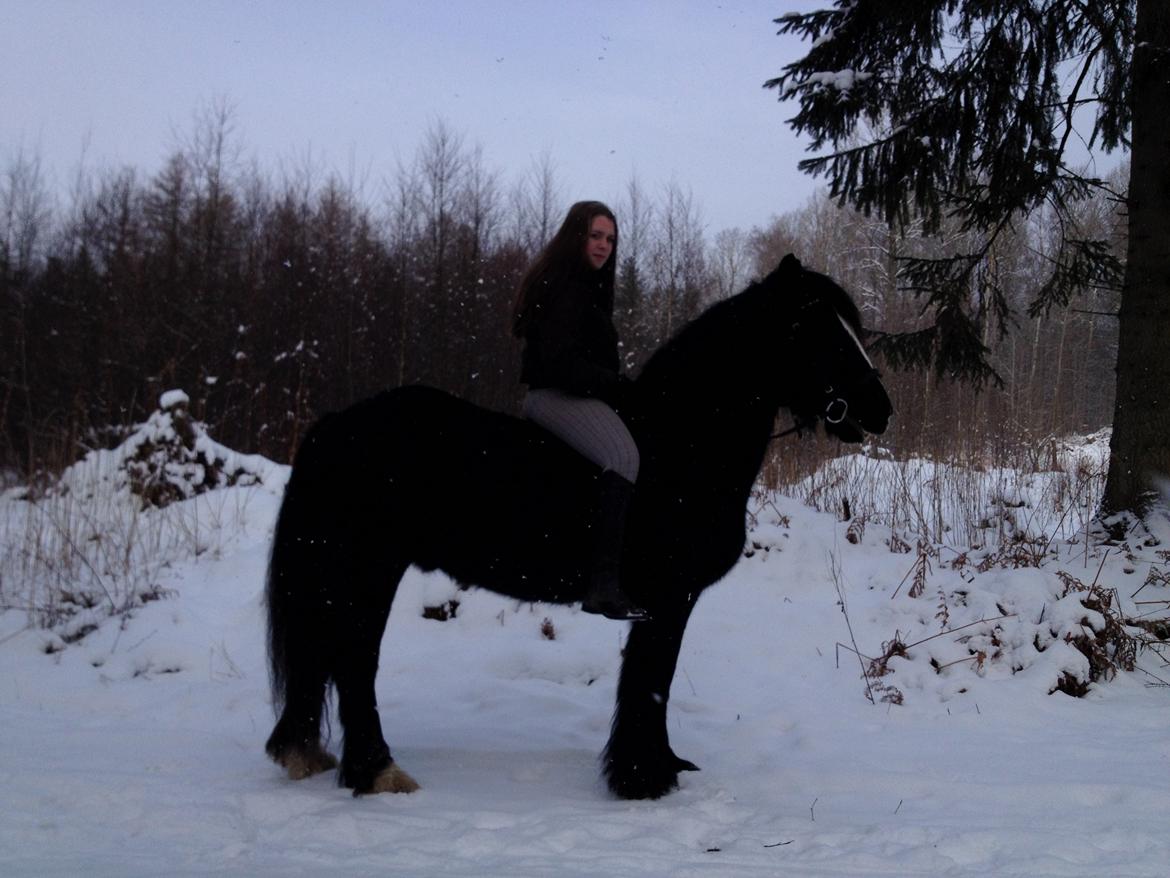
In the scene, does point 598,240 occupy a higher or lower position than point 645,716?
higher

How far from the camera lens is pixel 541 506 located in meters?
3.38

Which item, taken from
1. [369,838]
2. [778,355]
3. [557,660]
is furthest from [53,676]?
[778,355]

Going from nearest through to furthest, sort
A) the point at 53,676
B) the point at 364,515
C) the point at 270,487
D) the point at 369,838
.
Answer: the point at 369,838
the point at 364,515
the point at 53,676
the point at 270,487

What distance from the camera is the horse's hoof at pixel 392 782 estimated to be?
3166 millimetres

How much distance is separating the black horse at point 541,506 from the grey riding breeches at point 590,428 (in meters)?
0.08

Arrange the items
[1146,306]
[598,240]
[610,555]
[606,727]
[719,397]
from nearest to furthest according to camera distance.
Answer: [610,555] → [719,397] → [598,240] → [606,727] → [1146,306]

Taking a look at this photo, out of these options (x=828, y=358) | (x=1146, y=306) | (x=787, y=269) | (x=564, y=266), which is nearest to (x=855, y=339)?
(x=828, y=358)

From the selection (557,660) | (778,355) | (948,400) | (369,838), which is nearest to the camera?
(369,838)

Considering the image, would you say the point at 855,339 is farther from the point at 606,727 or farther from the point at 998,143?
the point at 998,143

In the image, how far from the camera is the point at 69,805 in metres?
2.84

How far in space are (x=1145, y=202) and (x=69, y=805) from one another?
8.09 metres

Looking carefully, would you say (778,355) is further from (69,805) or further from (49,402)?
(49,402)

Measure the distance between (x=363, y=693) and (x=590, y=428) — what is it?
1.48 metres

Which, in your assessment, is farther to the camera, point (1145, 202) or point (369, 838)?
point (1145, 202)
